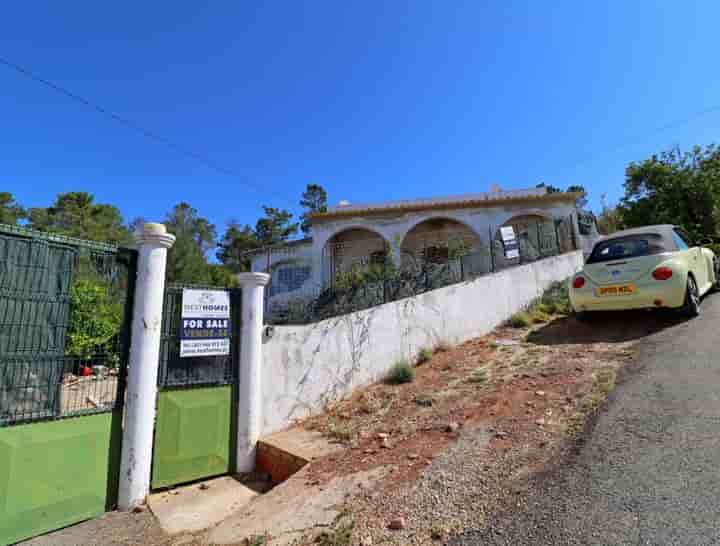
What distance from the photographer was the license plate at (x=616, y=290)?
5845 mm

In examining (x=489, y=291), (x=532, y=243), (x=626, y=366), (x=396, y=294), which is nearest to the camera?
(x=626, y=366)

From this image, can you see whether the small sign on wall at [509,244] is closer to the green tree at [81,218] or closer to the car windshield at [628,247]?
the car windshield at [628,247]

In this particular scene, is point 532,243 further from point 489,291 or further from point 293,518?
point 293,518

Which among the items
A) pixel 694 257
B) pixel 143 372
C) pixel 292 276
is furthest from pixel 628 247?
pixel 292 276

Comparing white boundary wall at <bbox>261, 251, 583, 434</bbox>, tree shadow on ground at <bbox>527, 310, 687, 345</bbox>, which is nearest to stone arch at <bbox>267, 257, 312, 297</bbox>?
white boundary wall at <bbox>261, 251, 583, 434</bbox>

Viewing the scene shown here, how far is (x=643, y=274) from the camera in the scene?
576 cm

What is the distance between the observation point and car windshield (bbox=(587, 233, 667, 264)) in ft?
19.7

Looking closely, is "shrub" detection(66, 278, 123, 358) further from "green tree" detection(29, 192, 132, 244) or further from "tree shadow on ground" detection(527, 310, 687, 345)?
"green tree" detection(29, 192, 132, 244)

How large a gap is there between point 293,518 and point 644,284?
A: 5.82 m

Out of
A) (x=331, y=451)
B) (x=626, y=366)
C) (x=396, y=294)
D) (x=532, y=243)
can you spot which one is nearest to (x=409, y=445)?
(x=331, y=451)

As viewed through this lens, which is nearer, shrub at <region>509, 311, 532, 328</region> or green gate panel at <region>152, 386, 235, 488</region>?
green gate panel at <region>152, 386, 235, 488</region>

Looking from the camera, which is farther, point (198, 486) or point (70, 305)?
point (198, 486)

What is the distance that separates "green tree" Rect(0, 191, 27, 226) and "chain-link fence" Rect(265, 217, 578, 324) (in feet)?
76.4

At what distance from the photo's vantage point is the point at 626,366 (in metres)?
4.60
